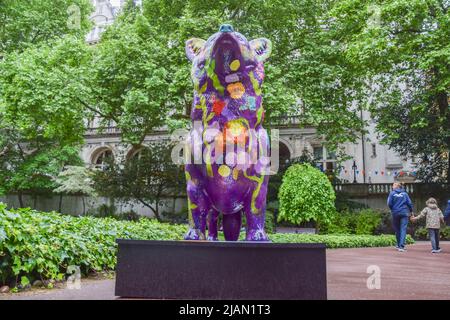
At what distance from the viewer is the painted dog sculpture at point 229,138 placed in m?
4.62

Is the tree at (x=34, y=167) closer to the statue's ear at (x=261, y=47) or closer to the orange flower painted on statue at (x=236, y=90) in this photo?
the statue's ear at (x=261, y=47)

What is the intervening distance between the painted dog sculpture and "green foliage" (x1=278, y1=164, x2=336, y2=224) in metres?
11.3

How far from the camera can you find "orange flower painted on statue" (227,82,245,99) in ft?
15.3

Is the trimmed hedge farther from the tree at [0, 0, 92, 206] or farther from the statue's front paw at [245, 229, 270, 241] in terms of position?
the tree at [0, 0, 92, 206]

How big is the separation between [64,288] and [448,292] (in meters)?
4.83

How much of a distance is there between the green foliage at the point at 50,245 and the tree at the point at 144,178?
14.6 meters

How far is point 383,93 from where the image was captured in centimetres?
2098

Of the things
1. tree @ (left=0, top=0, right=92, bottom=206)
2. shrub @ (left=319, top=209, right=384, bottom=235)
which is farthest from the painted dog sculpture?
shrub @ (left=319, top=209, right=384, bottom=235)

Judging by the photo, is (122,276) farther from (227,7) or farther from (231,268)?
(227,7)

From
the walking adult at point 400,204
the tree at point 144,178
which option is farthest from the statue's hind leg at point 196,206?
the tree at point 144,178

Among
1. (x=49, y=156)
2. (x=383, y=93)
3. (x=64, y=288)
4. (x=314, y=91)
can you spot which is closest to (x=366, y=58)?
(x=314, y=91)

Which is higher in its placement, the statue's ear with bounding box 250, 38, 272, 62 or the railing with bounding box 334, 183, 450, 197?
the statue's ear with bounding box 250, 38, 272, 62

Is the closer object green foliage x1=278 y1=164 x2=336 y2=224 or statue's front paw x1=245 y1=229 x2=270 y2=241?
statue's front paw x1=245 y1=229 x2=270 y2=241

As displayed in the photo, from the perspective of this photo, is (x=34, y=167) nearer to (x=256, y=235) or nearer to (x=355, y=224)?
(x=355, y=224)
